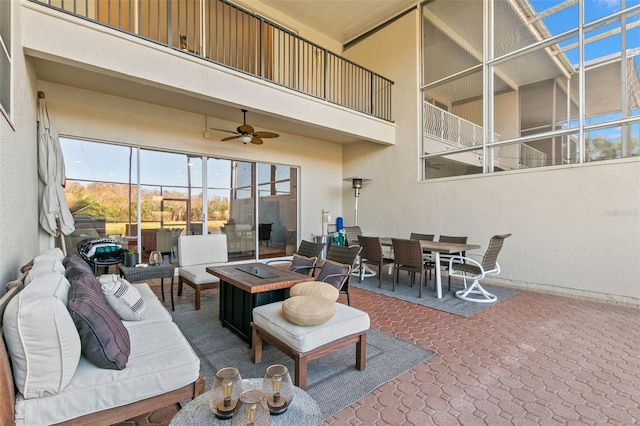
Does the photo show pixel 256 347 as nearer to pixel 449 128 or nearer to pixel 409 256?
pixel 409 256

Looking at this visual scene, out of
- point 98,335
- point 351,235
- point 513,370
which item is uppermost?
point 351,235

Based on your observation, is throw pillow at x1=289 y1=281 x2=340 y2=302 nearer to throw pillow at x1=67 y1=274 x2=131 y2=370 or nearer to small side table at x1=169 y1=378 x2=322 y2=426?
small side table at x1=169 y1=378 x2=322 y2=426

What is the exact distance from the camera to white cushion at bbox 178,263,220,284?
385 centimetres

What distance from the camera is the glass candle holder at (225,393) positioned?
1.28m

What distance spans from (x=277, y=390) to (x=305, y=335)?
2.45ft

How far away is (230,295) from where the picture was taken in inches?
132

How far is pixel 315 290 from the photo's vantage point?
2734 millimetres

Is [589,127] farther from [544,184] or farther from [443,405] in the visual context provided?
[443,405]

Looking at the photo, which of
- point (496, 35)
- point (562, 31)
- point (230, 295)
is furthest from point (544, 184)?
point (230, 295)

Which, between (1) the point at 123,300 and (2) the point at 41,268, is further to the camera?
(1) the point at 123,300

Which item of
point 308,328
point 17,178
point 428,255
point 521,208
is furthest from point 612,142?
point 17,178

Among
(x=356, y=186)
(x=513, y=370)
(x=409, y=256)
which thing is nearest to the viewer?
(x=513, y=370)

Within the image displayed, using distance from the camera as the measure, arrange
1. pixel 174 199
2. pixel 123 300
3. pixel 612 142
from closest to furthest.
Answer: pixel 123 300 < pixel 612 142 < pixel 174 199

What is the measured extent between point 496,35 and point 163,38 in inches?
290
